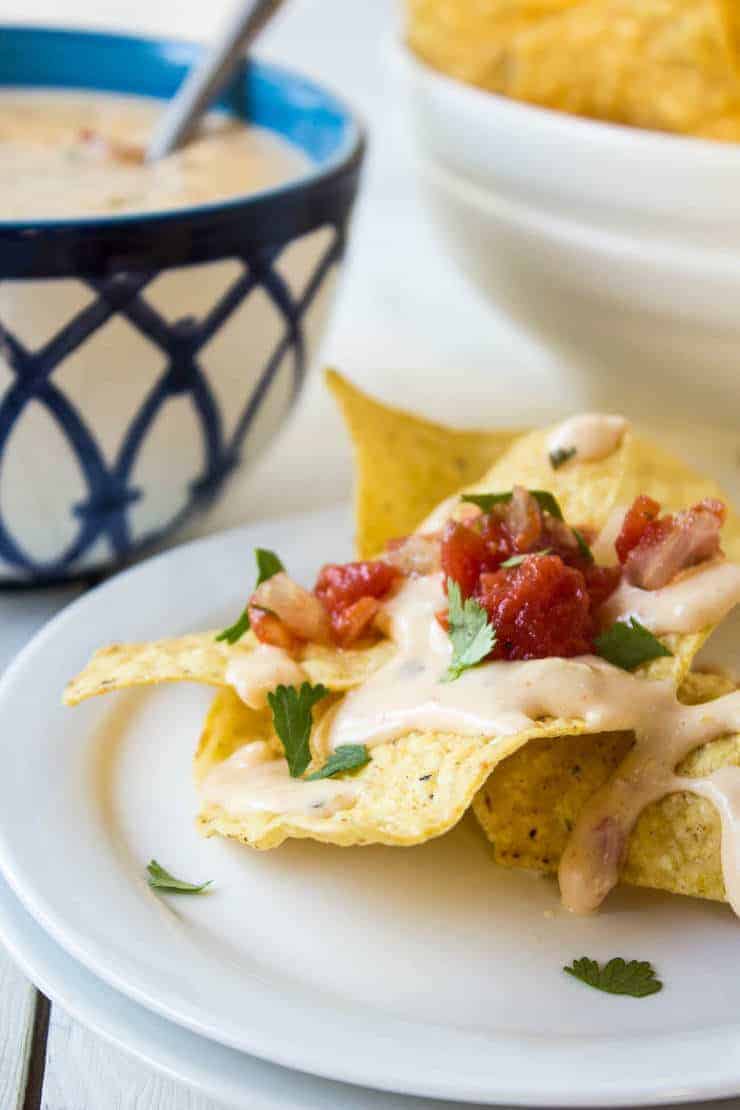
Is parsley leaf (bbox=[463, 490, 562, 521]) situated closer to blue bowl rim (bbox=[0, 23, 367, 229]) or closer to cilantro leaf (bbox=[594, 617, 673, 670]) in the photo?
cilantro leaf (bbox=[594, 617, 673, 670])

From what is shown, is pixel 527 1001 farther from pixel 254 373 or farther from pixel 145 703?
pixel 254 373

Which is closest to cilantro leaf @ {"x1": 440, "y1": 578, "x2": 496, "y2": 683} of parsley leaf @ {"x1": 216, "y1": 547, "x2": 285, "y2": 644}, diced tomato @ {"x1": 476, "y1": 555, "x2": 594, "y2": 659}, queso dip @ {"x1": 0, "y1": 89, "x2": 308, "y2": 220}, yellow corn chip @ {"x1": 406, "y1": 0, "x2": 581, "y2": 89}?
diced tomato @ {"x1": 476, "y1": 555, "x2": 594, "y2": 659}

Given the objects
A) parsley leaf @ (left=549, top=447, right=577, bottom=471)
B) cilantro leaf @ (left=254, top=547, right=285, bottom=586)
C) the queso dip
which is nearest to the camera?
cilantro leaf @ (left=254, top=547, right=285, bottom=586)

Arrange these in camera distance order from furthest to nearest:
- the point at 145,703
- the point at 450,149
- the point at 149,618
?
the point at 450,149
the point at 149,618
the point at 145,703

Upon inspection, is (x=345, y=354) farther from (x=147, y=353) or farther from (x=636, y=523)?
(x=636, y=523)

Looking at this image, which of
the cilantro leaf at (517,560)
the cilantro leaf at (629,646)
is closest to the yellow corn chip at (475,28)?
the cilantro leaf at (517,560)

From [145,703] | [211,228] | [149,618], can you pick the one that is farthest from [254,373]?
[145,703]

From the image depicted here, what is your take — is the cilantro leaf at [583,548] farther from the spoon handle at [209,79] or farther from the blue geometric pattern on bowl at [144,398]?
the spoon handle at [209,79]
